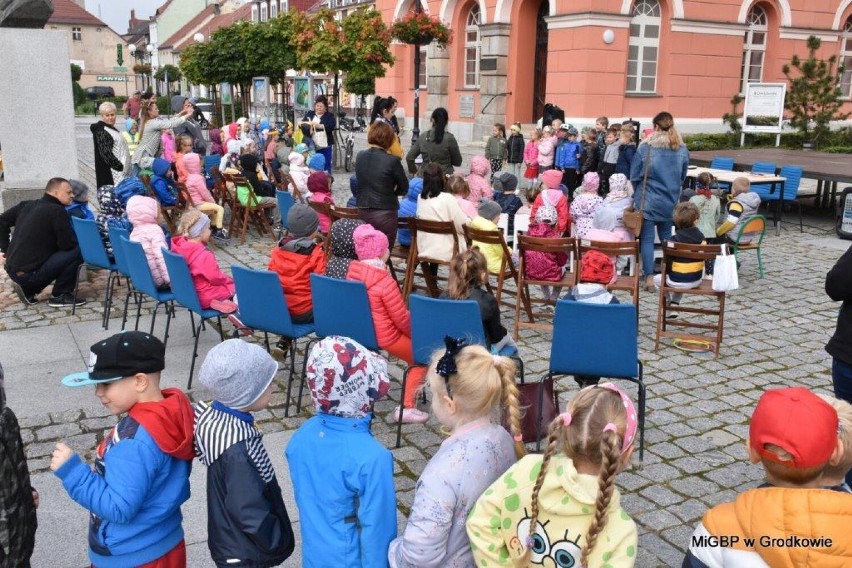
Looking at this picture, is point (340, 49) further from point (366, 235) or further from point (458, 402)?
point (458, 402)

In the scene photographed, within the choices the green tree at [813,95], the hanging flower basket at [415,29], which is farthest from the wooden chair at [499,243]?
the green tree at [813,95]

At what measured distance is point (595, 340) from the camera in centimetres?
427

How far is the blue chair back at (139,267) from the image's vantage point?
5.80 m

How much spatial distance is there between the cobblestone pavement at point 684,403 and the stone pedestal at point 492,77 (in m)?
14.6

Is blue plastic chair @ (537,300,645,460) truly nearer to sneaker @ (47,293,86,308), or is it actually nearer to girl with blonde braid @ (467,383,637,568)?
girl with blonde braid @ (467,383,637,568)

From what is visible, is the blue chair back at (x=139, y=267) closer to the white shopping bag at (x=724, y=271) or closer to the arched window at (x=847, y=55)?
the white shopping bag at (x=724, y=271)

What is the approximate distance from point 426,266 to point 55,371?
10.5 feet

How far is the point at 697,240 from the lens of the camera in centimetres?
697

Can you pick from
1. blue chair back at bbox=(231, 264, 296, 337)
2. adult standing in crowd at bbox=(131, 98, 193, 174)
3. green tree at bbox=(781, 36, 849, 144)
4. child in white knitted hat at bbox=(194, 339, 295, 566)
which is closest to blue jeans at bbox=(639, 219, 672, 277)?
blue chair back at bbox=(231, 264, 296, 337)

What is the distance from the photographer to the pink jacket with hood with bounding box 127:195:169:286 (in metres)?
6.07

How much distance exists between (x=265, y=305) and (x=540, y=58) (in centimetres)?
1938

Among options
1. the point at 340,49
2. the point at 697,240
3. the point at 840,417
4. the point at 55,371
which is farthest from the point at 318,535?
the point at 340,49

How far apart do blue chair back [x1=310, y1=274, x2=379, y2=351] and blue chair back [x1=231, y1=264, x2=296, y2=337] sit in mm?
272

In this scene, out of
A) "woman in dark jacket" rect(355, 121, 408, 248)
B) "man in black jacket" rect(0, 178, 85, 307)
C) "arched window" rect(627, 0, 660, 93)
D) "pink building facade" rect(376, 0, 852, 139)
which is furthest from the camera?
"arched window" rect(627, 0, 660, 93)
